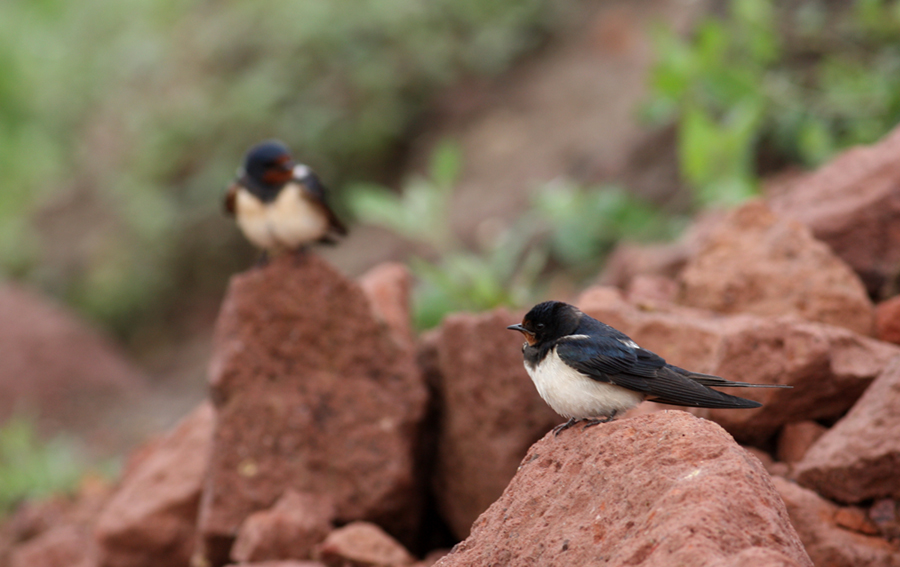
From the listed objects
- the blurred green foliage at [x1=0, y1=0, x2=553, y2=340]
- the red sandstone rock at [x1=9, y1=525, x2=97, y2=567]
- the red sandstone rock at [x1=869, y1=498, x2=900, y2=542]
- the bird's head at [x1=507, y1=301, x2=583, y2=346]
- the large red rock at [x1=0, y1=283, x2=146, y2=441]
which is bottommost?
the red sandstone rock at [x1=869, y1=498, x2=900, y2=542]

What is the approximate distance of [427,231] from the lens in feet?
22.4

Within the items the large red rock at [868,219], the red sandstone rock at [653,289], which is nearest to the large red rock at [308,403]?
the red sandstone rock at [653,289]

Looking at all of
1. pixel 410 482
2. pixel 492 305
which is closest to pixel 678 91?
pixel 492 305

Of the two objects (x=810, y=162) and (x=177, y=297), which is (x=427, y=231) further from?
(x=177, y=297)

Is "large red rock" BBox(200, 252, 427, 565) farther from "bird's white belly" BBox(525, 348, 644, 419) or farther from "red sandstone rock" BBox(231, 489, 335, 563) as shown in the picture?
"bird's white belly" BBox(525, 348, 644, 419)

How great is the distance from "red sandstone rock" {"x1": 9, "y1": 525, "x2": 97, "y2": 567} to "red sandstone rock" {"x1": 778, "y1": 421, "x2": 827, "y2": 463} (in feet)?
12.1

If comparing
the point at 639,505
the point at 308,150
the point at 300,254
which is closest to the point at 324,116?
the point at 308,150

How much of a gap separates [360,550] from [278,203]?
67.7 inches

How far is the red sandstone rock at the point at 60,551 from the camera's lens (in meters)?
4.94

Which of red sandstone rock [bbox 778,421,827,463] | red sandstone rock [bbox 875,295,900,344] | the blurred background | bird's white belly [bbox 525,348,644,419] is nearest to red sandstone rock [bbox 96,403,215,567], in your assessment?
bird's white belly [bbox 525,348,644,419]

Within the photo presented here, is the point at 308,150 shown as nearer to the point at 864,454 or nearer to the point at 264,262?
the point at 264,262

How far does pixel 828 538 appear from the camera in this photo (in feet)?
8.77

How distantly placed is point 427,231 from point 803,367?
4.11m

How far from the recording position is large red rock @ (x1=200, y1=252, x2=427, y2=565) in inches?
153
